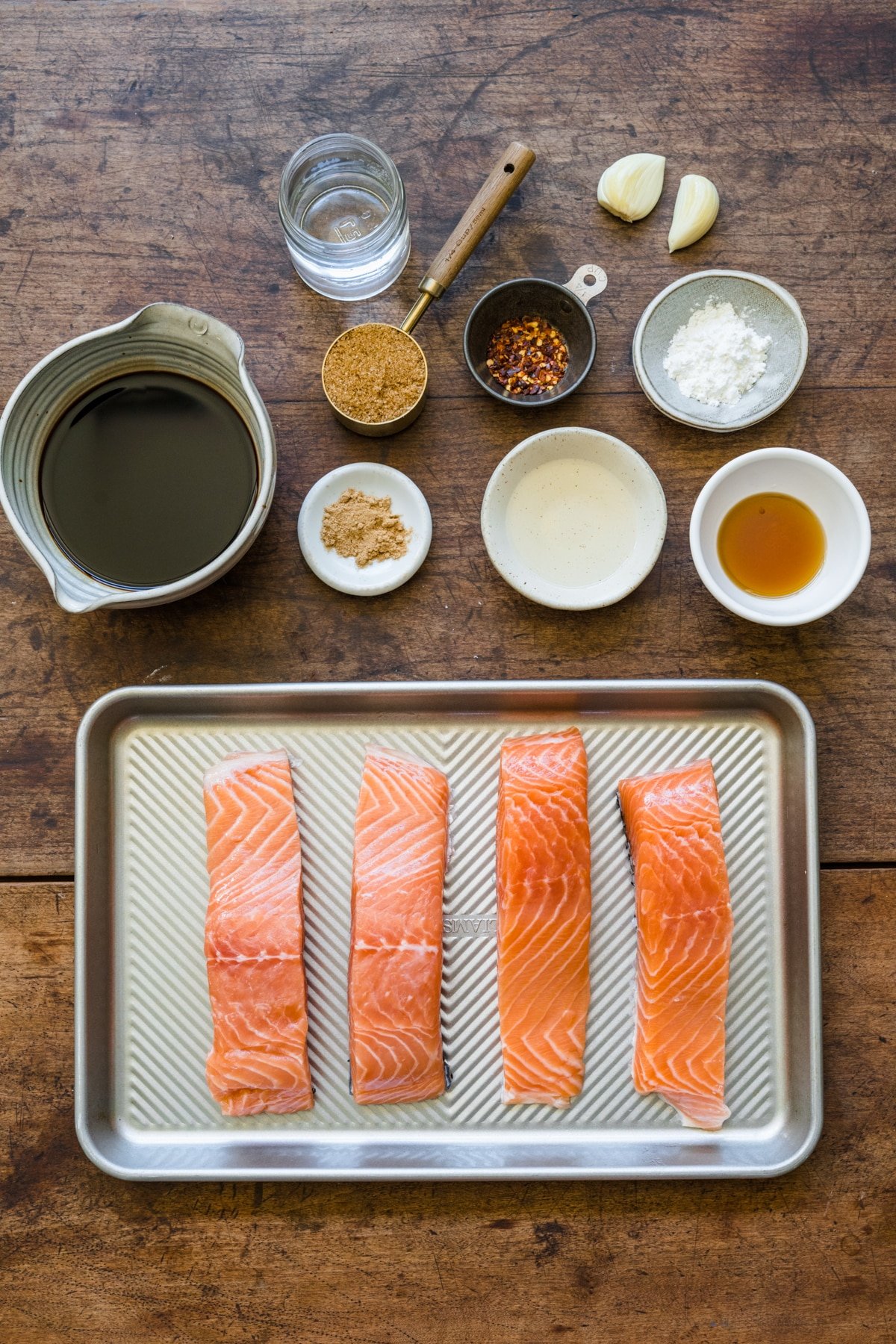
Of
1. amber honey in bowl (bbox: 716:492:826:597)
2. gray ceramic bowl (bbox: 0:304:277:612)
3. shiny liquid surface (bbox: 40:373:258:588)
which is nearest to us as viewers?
gray ceramic bowl (bbox: 0:304:277:612)

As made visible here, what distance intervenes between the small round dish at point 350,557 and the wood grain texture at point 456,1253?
1.29 meters

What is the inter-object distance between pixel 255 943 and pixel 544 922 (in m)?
0.60

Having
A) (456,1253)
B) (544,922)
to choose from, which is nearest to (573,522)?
(544,922)

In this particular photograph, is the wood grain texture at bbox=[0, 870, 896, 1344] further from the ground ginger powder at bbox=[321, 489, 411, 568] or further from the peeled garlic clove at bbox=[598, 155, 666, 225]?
the peeled garlic clove at bbox=[598, 155, 666, 225]

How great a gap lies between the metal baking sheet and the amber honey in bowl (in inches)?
9.5

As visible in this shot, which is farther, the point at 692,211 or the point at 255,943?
the point at 692,211

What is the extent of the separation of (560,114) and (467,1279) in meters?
2.59

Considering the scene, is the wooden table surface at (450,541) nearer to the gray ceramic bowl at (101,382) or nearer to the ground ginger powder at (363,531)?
the ground ginger powder at (363,531)

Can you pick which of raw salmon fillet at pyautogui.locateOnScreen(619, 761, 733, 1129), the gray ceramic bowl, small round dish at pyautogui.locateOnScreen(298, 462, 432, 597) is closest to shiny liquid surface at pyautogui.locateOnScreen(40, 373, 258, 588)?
the gray ceramic bowl

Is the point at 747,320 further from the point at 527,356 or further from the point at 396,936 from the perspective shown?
the point at 396,936

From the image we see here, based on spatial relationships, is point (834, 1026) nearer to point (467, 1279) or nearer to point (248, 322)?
point (467, 1279)

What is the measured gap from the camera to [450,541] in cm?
195

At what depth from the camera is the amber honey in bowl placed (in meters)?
1.89

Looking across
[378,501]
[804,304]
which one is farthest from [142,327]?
[804,304]
